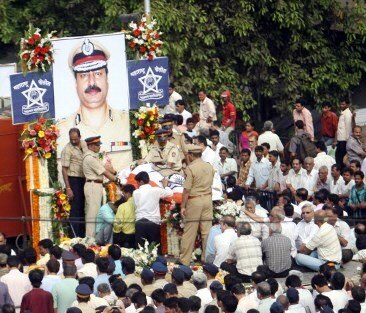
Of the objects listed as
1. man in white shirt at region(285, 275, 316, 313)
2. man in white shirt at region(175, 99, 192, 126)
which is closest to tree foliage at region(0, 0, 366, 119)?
man in white shirt at region(175, 99, 192, 126)

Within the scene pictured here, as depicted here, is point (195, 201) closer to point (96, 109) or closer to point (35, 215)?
point (35, 215)

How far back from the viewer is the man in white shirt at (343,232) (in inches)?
987

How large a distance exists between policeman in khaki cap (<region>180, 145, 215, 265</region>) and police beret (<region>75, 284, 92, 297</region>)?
4915 millimetres

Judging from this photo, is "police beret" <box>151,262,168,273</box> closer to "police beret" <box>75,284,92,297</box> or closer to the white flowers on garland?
"police beret" <box>75,284,92,297</box>

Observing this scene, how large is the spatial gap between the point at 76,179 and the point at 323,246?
4.53 meters

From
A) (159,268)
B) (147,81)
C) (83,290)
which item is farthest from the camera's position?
(147,81)

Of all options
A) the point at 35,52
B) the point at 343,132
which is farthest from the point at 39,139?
the point at 343,132

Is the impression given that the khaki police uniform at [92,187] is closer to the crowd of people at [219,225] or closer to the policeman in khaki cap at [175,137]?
the crowd of people at [219,225]

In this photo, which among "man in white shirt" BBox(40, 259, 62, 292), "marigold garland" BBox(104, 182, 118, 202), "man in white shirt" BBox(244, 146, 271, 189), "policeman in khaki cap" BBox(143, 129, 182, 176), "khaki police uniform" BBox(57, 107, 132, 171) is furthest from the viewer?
"man in white shirt" BBox(244, 146, 271, 189)

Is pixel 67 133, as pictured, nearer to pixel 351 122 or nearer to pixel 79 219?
pixel 79 219

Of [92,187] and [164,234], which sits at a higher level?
[92,187]

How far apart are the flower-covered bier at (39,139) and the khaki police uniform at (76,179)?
372mm

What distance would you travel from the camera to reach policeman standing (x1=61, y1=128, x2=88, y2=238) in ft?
87.1

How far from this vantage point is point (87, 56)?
2736cm
